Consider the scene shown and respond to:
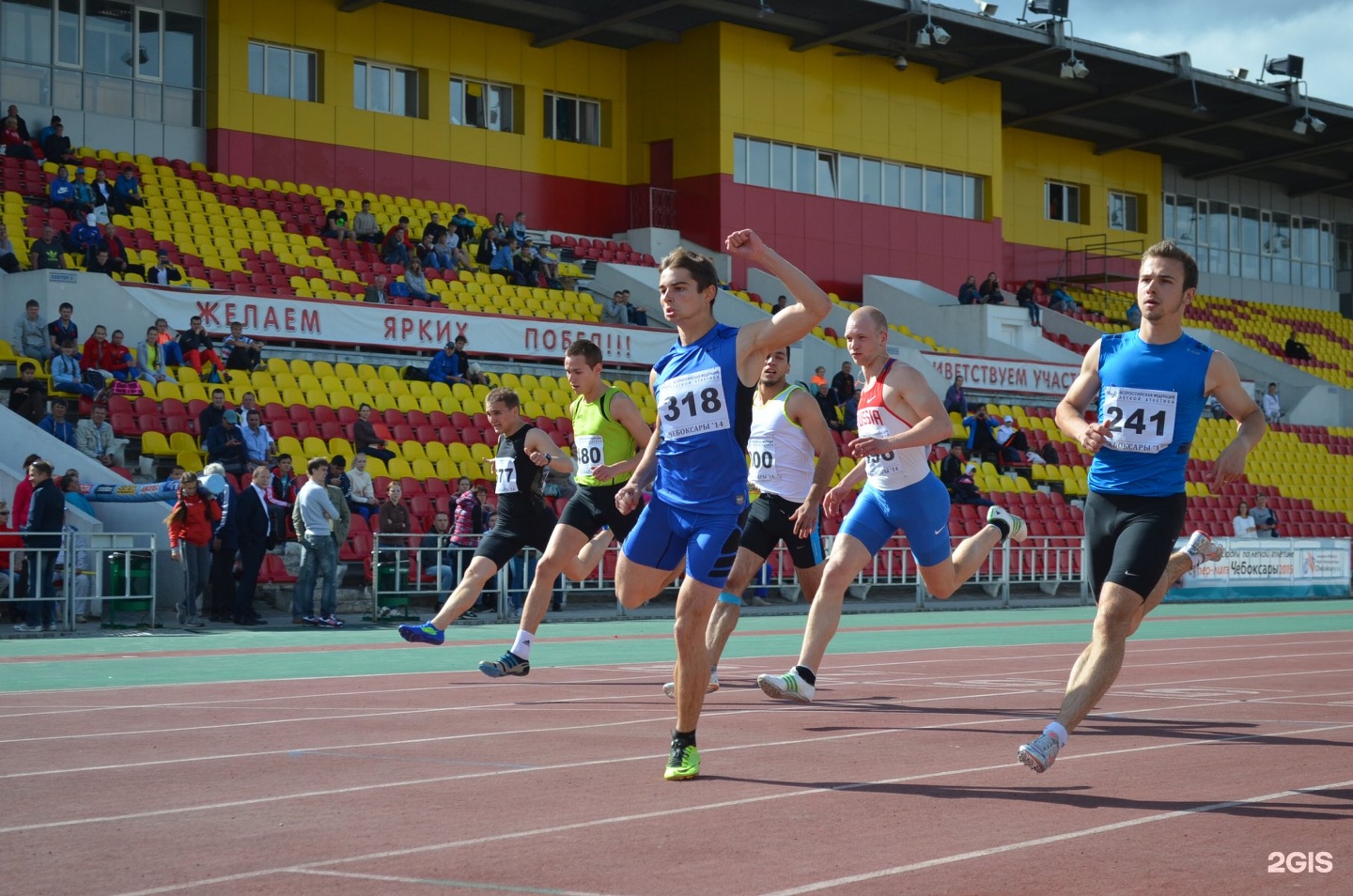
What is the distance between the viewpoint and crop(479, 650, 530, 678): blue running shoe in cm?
1070

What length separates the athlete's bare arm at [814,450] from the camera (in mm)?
9836

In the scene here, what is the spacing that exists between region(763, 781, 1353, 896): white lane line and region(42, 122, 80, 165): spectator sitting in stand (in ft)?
89.2

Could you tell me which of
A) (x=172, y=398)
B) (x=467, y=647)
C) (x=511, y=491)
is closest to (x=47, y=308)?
(x=172, y=398)

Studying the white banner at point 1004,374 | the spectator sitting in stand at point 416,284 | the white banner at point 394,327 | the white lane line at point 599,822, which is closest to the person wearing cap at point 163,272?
the white banner at point 394,327

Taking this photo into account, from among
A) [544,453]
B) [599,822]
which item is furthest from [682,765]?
[544,453]

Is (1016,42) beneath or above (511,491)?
above

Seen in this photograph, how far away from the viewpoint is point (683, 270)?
7.26m

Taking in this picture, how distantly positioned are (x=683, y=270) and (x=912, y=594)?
71.9 feet

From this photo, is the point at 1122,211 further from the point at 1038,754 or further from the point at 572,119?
the point at 1038,754

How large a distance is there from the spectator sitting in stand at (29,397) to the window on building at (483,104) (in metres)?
19.5

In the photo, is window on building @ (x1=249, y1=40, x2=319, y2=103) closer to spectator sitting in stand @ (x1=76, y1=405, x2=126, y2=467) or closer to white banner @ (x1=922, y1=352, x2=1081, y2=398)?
white banner @ (x1=922, y1=352, x2=1081, y2=398)

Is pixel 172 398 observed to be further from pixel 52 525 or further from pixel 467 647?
pixel 467 647

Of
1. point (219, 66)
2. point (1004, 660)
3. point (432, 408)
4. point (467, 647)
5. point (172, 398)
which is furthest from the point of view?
point (219, 66)

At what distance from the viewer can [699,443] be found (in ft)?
24.3
